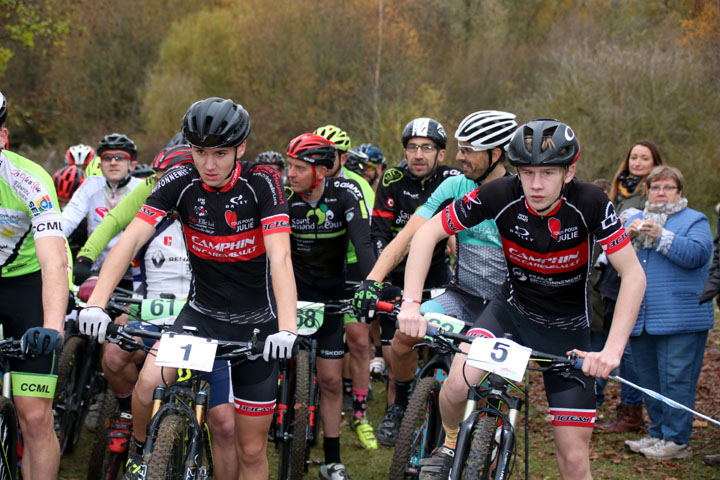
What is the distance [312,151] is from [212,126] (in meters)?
1.82

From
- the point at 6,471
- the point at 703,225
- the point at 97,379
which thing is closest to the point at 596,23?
the point at 703,225

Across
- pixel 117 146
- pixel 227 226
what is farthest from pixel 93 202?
pixel 227 226

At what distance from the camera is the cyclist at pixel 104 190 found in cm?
706

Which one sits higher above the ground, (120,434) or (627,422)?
(120,434)

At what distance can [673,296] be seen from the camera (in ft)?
20.2

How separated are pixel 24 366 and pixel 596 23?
29.3m

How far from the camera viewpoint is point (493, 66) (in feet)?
99.0

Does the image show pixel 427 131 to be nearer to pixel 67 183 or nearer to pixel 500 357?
pixel 500 357

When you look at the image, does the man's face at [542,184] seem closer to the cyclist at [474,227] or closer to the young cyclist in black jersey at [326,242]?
the cyclist at [474,227]

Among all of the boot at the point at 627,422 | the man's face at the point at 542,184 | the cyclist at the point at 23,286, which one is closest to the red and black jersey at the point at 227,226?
the cyclist at the point at 23,286

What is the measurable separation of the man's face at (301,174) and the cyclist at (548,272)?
185cm

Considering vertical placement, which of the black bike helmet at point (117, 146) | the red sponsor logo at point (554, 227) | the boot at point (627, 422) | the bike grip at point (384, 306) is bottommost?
the boot at point (627, 422)

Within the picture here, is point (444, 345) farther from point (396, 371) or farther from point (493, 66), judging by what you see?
point (493, 66)

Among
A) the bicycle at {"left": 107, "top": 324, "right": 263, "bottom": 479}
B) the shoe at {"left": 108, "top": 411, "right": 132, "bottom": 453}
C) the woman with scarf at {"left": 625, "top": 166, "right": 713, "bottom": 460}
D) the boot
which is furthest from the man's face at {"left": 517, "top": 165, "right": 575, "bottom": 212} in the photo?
the boot
